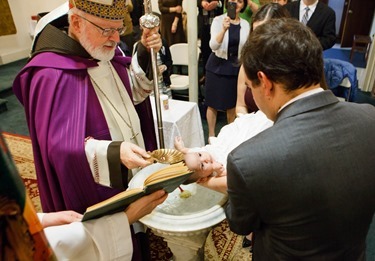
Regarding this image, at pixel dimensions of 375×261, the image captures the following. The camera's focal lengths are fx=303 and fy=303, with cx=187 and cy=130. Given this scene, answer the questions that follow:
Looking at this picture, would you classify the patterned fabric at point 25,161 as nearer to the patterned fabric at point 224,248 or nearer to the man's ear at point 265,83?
the patterned fabric at point 224,248

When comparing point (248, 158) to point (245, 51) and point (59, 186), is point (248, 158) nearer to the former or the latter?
point (245, 51)

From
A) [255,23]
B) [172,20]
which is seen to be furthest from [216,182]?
[172,20]

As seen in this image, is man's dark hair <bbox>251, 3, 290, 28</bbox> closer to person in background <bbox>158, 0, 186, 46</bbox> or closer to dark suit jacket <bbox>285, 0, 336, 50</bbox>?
dark suit jacket <bbox>285, 0, 336, 50</bbox>

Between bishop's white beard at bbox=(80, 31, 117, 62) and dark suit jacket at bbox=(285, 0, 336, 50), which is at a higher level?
bishop's white beard at bbox=(80, 31, 117, 62)

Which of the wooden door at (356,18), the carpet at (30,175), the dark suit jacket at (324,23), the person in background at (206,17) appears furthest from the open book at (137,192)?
the wooden door at (356,18)

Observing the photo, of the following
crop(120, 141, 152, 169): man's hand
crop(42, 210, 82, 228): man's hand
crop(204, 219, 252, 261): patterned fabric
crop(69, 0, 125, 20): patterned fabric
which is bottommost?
crop(204, 219, 252, 261): patterned fabric

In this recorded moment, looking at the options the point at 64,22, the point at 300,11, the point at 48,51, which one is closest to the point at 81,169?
the point at 48,51

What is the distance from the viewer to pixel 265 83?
99 centimetres

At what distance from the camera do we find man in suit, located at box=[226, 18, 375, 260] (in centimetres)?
86

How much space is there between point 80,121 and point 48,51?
0.35 metres

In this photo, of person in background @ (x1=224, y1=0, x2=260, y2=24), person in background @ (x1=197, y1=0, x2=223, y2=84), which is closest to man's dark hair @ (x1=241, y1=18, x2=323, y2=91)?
person in background @ (x1=224, y1=0, x2=260, y2=24)

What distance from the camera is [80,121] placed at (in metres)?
1.28

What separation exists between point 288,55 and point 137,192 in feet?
2.04

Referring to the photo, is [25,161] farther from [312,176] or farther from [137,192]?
[312,176]
